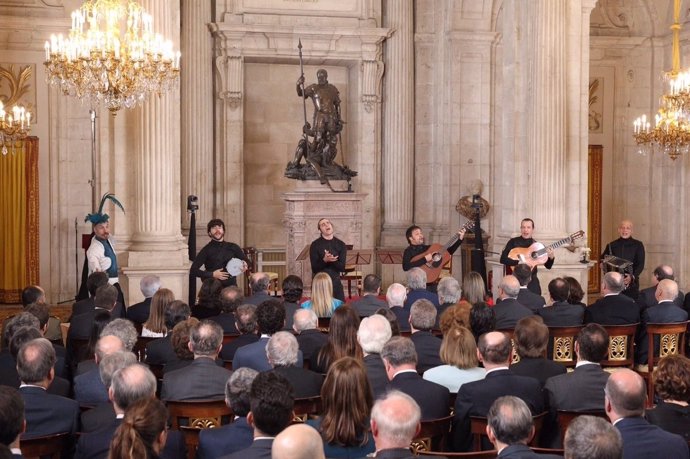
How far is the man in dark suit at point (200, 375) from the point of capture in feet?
16.6

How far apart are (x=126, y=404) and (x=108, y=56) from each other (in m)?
5.34

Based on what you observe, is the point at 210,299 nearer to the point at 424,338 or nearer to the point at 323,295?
the point at 323,295

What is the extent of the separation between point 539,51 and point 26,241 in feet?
25.9

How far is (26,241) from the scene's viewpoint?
46.8ft

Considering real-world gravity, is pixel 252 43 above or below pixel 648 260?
above

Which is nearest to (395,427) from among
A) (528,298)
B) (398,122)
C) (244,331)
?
(244,331)

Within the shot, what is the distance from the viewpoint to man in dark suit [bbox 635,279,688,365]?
301 inches

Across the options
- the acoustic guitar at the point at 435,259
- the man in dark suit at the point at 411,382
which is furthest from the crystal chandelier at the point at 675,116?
the man in dark suit at the point at 411,382

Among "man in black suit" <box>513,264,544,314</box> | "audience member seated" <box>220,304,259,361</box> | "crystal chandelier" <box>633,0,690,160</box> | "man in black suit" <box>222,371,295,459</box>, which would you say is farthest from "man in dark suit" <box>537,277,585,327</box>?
"crystal chandelier" <box>633,0,690,160</box>

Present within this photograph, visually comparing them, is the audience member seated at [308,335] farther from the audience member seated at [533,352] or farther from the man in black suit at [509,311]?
the man in black suit at [509,311]

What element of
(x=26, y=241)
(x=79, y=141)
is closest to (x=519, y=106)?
(x=79, y=141)

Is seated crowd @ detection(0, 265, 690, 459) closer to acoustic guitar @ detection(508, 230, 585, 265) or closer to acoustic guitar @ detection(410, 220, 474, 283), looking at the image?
acoustic guitar @ detection(508, 230, 585, 265)

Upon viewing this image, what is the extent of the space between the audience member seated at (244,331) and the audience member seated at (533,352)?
172 centimetres

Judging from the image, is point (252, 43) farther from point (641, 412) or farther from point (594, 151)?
point (641, 412)
